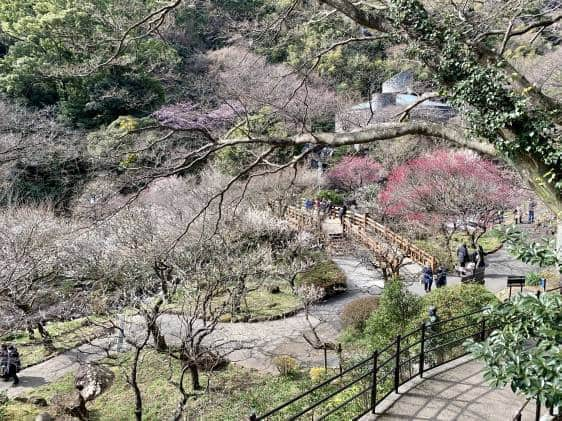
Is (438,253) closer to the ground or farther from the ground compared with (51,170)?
closer to the ground

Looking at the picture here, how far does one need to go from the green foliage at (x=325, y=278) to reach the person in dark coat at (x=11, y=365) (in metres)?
8.38

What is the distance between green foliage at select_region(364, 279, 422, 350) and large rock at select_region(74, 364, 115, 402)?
243 inches

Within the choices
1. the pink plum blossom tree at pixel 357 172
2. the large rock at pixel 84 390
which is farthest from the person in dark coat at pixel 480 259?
the large rock at pixel 84 390

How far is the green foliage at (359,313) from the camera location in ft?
37.6

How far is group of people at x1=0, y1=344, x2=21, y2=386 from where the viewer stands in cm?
1073

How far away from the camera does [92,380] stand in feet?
33.1

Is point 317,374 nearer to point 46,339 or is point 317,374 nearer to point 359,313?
point 359,313

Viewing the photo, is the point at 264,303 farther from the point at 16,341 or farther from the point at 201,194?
the point at 16,341

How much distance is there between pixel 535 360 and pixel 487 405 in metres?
3.51

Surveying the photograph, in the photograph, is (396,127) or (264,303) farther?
(264,303)

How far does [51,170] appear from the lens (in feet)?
63.3

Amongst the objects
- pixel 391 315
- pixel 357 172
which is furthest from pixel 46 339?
pixel 357 172

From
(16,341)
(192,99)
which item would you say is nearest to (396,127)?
(16,341)

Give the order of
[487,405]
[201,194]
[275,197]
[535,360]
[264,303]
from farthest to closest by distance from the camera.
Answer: [275,197], [201,194], [264,303], [487,405], [535,360]
